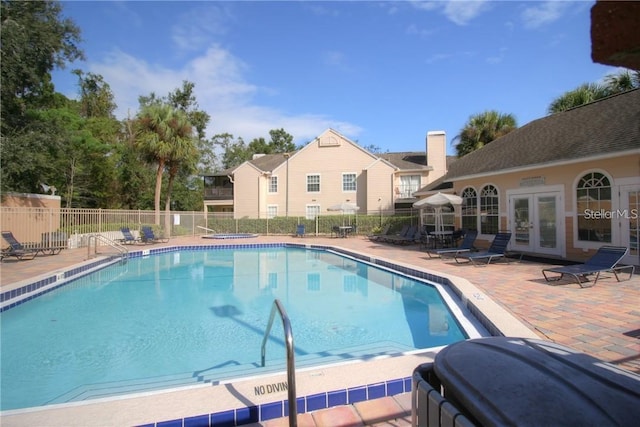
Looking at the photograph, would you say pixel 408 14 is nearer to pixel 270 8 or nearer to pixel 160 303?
pixel 270 8

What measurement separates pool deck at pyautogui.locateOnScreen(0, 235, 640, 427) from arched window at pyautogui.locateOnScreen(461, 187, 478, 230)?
5.25m

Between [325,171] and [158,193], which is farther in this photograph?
[325,171]

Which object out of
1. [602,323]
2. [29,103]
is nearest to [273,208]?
[29,103]

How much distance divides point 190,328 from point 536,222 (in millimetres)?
12261

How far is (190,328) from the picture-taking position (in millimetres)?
6734

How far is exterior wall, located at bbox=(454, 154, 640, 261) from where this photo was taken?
9992mm

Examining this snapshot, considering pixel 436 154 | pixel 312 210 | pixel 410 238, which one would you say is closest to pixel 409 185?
pixel 436 154

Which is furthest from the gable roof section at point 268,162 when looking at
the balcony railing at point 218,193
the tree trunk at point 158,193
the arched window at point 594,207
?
the arched window at point 594,207

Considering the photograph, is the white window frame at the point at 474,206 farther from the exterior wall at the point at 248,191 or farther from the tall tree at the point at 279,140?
the tall tree at the point at 279,140

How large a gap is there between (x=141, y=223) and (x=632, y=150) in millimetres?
24903

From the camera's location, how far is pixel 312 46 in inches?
591

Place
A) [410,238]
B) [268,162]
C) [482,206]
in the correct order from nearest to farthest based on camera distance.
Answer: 1. [482,206]
2. [410,238]
3. [268,162]

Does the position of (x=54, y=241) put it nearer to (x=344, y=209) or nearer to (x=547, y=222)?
(x=344, y=209)

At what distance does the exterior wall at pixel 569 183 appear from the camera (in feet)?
32.8
